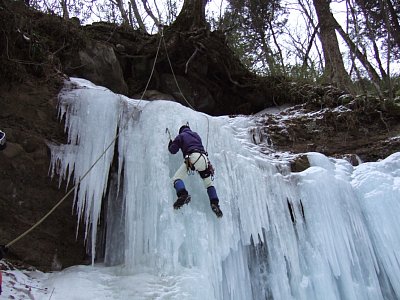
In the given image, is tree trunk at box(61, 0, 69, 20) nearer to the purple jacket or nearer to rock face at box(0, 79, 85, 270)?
rock face at box(0, 79, 85, 270)

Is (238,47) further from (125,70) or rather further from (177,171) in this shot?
(177,171)

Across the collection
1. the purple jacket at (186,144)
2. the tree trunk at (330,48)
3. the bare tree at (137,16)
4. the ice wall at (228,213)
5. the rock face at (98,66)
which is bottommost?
the ice wall at (228,213)

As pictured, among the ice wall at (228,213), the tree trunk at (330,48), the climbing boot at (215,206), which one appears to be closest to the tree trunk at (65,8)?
the ice wall at (228,213)

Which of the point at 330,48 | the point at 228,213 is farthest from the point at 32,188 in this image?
the point at 330,48

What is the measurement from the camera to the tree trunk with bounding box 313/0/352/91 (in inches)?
321

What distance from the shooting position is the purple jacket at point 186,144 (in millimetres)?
4398

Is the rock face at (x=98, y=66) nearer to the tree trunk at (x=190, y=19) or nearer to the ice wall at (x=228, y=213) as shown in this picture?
the ice wall at (x=228, y=213)

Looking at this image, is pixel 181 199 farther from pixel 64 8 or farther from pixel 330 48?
pixel 64 8

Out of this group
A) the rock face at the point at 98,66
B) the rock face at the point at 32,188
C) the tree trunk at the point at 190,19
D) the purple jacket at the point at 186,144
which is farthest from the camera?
the tree trunk at the point at 190,19

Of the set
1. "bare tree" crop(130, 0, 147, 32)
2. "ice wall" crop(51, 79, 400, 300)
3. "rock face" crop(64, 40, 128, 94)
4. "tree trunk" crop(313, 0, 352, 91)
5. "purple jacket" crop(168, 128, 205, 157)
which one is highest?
"bare tree" crop(130, 0, 147, 32)

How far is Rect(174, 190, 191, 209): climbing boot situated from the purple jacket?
465 millimetres

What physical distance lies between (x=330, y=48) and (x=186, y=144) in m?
5.21

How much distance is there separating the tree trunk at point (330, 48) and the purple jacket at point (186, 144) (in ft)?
14.6

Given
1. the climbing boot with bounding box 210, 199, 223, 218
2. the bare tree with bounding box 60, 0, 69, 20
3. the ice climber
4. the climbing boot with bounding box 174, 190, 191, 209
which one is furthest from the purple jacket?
the bare tree with bounding box 60, 0, 69, 20
